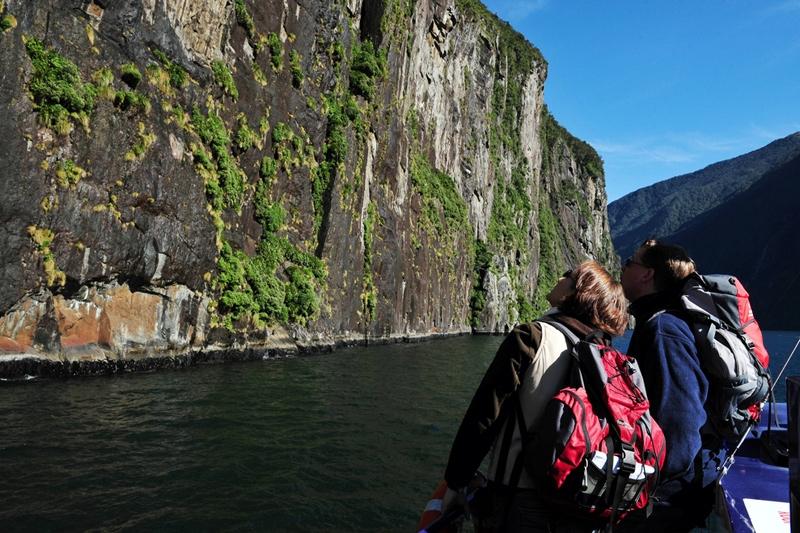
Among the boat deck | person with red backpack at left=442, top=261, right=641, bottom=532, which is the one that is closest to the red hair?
person with red backpack at left=442, top=261, right=641, bottom=532

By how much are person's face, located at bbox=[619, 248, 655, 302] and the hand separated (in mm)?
1818

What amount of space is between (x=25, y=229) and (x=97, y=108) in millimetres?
5032

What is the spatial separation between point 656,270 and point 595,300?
1031 mm

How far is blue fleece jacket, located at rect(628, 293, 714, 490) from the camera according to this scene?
296 centimetres

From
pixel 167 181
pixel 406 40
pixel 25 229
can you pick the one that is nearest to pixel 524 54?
pixel 406 40

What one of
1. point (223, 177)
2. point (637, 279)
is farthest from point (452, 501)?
point (223, 177)

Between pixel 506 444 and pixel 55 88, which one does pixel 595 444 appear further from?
pixel 55 88

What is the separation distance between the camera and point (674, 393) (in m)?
2.97

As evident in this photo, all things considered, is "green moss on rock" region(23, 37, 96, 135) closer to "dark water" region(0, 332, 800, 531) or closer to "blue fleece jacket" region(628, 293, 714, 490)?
"dark water" region(0, 332, 800, 531)

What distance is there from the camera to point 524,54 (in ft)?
251

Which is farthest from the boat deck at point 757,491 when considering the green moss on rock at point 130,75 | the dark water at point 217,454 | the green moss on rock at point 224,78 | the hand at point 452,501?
the green moss on rock at point 224,78

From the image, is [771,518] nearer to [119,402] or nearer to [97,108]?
[119,402]

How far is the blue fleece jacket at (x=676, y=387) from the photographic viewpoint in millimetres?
2961

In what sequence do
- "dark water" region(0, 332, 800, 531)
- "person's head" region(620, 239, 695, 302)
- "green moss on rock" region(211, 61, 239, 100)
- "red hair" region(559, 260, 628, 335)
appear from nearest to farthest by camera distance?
"red hair" region(559, 260, 628, 335) < "person's head" region(620, 239, 695, 302) < "dark water" region(0, 332, 800, 531) < "green moss on rock" region(211, 61, 239, 100)
